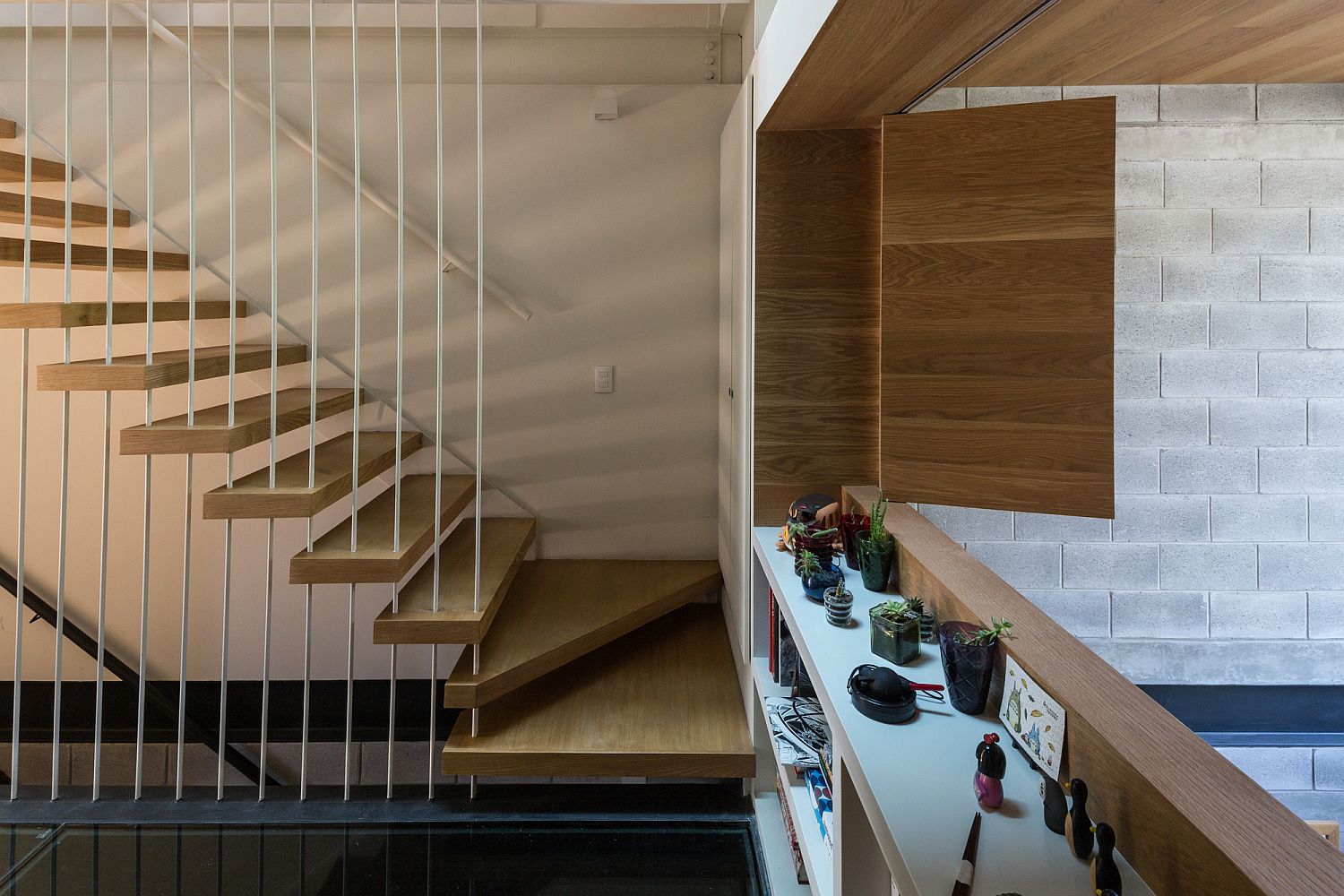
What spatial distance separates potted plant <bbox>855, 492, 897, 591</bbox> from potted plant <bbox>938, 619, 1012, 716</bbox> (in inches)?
20.6

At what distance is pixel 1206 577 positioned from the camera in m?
2.70

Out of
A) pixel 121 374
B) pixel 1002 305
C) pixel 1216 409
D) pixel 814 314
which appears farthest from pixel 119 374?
pixel 1216 409

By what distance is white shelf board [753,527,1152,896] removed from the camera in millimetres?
1024

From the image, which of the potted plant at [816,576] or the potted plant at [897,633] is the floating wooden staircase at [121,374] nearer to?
the potted plant at [816,576]

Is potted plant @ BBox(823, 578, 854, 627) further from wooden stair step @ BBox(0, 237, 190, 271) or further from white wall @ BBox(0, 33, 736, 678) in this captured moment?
wooden stair step @ BBox(0, 237, 190, 271)

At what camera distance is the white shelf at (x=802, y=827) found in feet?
5.96

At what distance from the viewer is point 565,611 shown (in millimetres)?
3068

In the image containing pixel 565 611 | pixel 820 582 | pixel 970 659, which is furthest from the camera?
pixel 565 611

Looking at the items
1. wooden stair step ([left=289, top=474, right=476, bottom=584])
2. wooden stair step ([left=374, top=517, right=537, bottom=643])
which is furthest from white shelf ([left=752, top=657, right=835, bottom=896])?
wooden stair step ([left=289, top=474, right=476, bottom=584])

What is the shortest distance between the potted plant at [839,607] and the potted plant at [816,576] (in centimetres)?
8

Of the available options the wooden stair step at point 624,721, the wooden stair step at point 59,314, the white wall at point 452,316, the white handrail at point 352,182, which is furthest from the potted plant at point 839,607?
the wooden stair step at point 59,314

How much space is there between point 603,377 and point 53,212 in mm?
1879

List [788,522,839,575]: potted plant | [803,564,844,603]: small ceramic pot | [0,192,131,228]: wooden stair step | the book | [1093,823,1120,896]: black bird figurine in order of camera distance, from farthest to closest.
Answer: [0,192,131,228]: wooden stair step → the book → [788,522,839,575]: potted plant → [803,564,844,603]: small ceramic pot → [1093,823,1120,896]: black bird figurine

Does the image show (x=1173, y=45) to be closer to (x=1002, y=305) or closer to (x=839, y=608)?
(x=1002, y=305)
